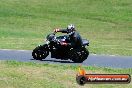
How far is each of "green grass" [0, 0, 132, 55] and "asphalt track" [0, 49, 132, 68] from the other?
15.6 metres

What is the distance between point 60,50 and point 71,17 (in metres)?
37.0

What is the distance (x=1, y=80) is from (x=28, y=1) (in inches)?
2038

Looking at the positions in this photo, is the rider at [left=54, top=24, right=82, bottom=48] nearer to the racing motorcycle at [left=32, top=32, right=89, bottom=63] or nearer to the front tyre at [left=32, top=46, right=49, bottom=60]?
the racing motorcycle at [left=32, top=32, right=89, bottom=63]

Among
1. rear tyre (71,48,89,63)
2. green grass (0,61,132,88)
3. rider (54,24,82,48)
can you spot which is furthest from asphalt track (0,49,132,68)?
green grass (0,61,132,88)

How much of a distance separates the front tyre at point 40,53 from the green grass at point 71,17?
17862 mm

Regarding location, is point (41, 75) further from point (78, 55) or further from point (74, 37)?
point (78, 55)

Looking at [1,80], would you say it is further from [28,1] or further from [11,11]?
[28,1]

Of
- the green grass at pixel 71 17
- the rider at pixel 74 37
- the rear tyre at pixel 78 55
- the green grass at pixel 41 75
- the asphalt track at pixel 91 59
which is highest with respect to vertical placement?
the rider at pixel 74 37

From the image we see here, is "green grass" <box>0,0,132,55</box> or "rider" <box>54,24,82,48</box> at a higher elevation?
"rider" <box>54,24,82,48</box>

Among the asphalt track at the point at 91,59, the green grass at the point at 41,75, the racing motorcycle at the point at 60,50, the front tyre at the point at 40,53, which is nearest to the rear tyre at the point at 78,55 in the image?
the racing motorcycle at the point at 60,50

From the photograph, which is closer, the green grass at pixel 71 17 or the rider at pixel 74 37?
the rider at pixel 74 37

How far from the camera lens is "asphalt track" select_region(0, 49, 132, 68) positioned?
917 inches

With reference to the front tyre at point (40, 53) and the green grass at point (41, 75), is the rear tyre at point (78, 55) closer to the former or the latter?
the front tyre at point (40, 53)

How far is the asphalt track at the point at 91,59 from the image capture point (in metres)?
23.3
